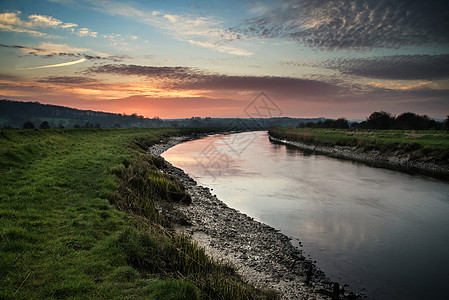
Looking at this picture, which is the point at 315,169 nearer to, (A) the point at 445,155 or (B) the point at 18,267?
(A) the point at 445,155

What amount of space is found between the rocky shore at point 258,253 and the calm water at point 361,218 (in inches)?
32.2

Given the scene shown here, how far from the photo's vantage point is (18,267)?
482 centimetres

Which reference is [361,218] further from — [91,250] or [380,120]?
Result: [380,120]

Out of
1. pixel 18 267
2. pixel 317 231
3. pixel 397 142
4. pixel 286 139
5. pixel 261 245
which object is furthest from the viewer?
pixel 286 139

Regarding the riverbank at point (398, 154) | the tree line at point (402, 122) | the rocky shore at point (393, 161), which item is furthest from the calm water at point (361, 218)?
the tree line at point (402, 122)

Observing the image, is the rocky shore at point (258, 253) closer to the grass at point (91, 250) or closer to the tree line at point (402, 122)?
the grass at point (91, 250)

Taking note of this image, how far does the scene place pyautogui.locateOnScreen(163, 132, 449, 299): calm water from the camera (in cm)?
805

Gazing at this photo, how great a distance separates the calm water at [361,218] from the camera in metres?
8.05

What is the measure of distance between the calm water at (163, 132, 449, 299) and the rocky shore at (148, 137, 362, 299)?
82 cm

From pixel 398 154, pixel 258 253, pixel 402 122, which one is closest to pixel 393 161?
pixel 398 154

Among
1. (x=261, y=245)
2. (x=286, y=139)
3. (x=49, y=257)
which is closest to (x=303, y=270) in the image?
(x=261, y=245)

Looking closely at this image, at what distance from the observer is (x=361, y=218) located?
13797 mm

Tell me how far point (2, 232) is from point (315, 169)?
1082 inches

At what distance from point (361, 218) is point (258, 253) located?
795cm
